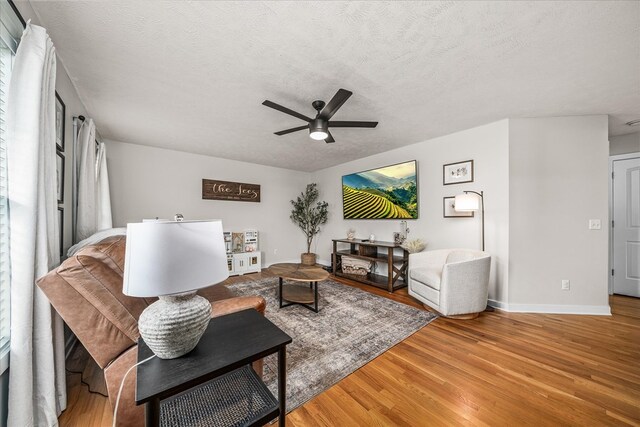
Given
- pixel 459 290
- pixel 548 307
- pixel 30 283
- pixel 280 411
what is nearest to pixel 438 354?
pixel 459 290

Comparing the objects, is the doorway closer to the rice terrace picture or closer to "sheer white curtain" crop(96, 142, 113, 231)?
the rice terrace picture

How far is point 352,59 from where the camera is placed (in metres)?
1.81

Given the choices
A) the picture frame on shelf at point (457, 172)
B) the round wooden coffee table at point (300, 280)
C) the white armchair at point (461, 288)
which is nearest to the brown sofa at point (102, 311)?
the round wooden coffee table at point (300, 280)

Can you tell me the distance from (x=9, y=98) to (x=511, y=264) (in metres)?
4.55

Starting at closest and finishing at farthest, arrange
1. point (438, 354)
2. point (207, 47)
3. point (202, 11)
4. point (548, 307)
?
point (202, 11) < point (207, 47) < point (438, 354) < point (548, 307)

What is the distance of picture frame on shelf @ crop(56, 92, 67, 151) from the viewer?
73.2 inches

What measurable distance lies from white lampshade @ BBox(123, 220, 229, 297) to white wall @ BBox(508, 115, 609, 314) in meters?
3.54

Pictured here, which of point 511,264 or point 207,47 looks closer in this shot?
point 207,47

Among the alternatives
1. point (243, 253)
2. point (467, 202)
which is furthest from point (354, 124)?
point (243, 253)

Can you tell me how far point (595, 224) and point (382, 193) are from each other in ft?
9.01

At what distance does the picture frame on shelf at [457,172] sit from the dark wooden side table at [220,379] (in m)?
3.34

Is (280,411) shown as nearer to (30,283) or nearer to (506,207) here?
(30,283)

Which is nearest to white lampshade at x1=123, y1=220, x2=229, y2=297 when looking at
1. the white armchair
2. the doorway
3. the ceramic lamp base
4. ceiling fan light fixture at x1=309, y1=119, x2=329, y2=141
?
the ceramic lamp base

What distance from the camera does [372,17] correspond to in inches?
56.6
